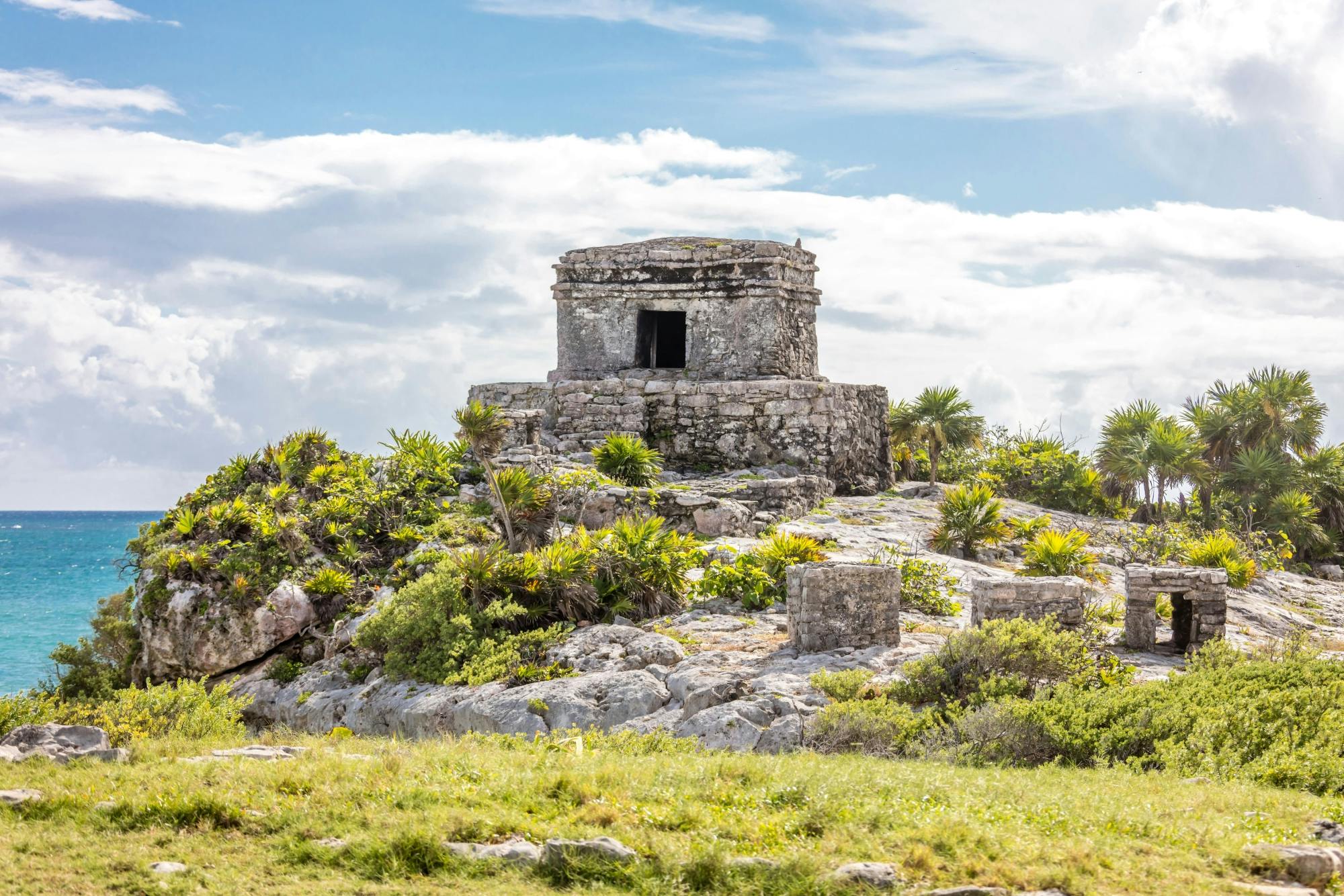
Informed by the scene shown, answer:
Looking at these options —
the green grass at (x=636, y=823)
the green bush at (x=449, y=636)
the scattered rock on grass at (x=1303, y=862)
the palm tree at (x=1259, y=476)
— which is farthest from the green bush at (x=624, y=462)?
the palm tree at (x=1259, y=476)

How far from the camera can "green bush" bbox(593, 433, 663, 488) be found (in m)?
18.1

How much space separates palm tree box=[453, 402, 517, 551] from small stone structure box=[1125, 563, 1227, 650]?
7150mm

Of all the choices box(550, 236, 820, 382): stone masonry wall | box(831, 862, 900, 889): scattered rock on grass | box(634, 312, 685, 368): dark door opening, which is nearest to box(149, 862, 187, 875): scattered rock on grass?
box(831, 862, 900, 889): scattered rock on grass

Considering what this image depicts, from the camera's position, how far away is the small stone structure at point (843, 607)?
465 inches

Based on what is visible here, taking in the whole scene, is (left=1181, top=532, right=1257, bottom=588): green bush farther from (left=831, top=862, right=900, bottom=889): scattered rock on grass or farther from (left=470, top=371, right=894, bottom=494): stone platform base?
(left=831, top=862, right=900, bottom=889): scattered rock on grass

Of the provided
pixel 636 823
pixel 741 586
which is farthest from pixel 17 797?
pixel 741 586

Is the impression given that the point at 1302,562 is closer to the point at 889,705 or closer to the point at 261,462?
the point at 889,705

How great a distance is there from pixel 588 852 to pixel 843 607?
5.94 m

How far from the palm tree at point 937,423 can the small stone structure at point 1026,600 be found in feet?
37.4

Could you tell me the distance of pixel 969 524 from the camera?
17703mm

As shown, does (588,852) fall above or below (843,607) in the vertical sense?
below

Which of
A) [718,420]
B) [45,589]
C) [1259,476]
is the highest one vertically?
[718,420]

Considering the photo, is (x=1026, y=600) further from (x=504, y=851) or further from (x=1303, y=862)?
(x=504, y=851)

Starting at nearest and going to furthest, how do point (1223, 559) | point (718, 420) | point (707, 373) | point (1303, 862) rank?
1. point (1303, 862)
2. point (1223, 559)
3. point (718, 420)
4. point (707, 373)
